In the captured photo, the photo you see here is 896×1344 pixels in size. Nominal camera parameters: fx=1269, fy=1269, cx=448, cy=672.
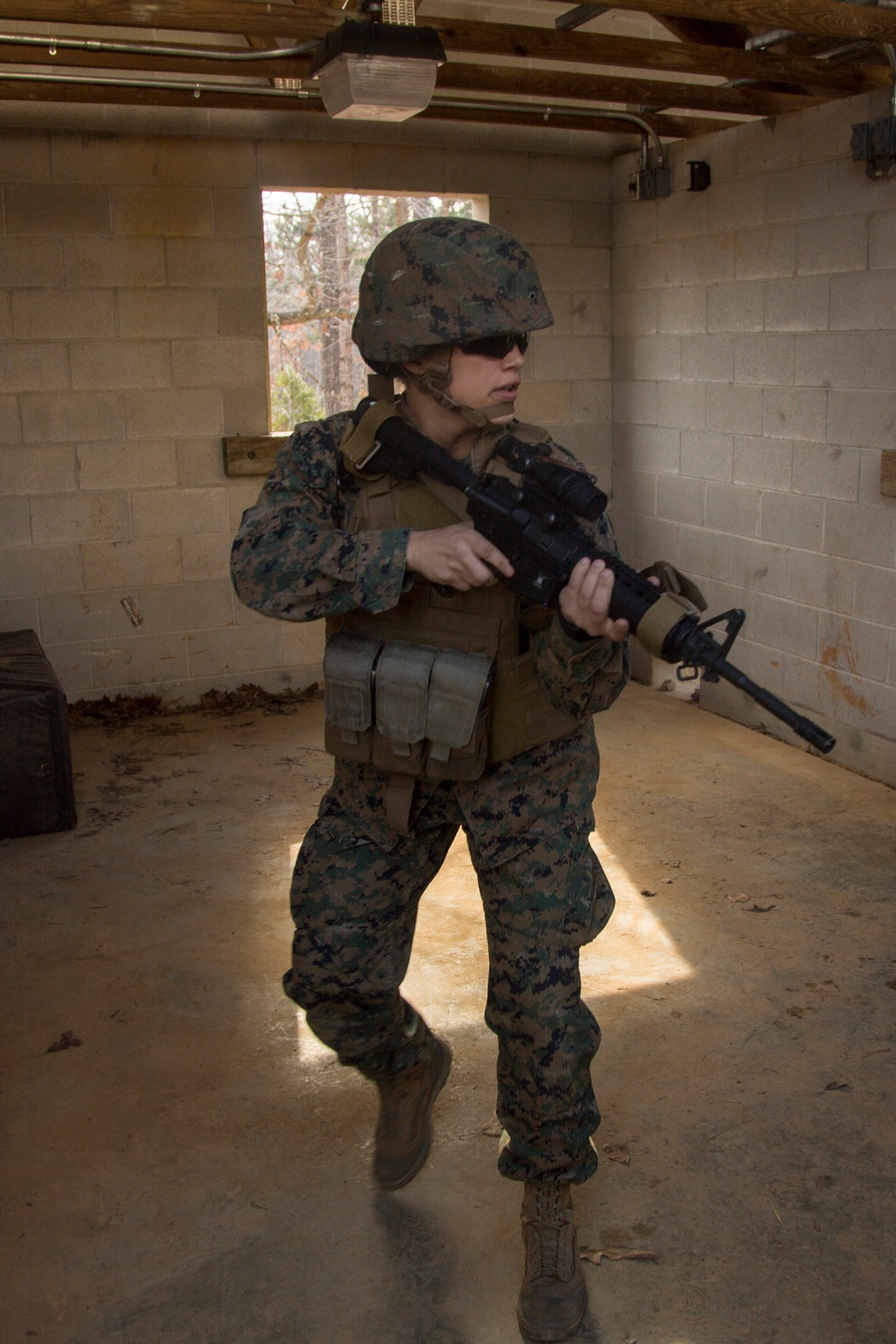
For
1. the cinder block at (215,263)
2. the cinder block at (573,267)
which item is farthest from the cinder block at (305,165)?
the cinder block at (573,267)

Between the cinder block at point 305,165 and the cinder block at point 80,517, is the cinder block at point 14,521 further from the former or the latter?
the cinder block at point 305,165

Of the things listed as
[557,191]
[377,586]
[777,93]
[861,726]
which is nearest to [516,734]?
[377,586]

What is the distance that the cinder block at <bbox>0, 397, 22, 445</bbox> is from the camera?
16.2ft

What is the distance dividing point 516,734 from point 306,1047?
111 cm

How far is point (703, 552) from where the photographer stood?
5.35 m

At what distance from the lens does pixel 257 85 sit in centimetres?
480

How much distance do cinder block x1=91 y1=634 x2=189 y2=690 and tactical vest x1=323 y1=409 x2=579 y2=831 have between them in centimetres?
344

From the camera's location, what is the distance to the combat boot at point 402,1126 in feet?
7.30

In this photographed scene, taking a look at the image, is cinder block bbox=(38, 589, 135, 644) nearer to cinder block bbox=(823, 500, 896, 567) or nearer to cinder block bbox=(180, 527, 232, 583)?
cinder block bbox=(180, 527, 232, 583)

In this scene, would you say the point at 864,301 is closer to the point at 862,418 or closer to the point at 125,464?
the point at 862,418

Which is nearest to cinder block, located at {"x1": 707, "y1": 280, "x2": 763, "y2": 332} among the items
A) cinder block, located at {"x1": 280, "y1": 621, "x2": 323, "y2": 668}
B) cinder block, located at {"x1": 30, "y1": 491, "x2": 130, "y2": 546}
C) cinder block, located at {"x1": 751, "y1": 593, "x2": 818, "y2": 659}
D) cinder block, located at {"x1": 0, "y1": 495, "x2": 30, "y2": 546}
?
cinder block, located at {"x1": 751, "y1": 593, "x2": 818, "y2": 659}

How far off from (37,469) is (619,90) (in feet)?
8.73

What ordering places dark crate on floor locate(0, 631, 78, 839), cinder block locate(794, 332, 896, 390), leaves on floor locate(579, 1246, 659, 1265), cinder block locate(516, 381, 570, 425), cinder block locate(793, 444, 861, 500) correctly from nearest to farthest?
leaves on floor locate(579, 1246, 659, 1265)
dark crate on floor locate(0, 631, 78, 839)
cinder block locate(794, 332, 896, 390)
cinder block locate(793, 444, 861, 500)
cinder block locate(516, 381, 570, 425)

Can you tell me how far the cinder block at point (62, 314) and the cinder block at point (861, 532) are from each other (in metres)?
2.88
